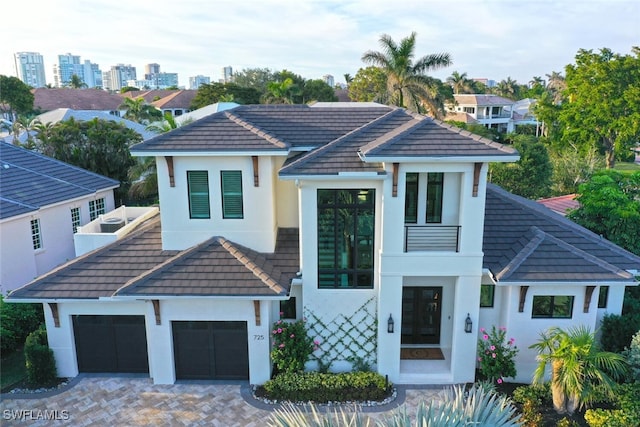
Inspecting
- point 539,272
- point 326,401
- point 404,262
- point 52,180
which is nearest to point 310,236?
point 404,262

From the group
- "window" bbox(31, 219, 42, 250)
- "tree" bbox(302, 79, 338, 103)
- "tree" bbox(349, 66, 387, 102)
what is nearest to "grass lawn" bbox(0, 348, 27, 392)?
"window" bbox(31, 219, 42, 250)

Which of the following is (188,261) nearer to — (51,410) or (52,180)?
(51,410)

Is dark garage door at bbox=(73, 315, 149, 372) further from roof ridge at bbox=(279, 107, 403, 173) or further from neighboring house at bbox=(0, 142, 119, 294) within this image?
neighboring house at bbox=(0, 142, 119, 294)

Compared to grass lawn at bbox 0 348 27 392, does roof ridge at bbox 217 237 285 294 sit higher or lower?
higher

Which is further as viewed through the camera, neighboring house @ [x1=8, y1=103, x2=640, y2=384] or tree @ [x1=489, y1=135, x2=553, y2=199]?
tree @ [x1=489, y1=135, x2=553, y2=199]

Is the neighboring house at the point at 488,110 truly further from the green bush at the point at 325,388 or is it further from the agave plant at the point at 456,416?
the agave plant at the point at 456,416

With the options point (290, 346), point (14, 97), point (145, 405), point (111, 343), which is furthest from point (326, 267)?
point (14, 97)
